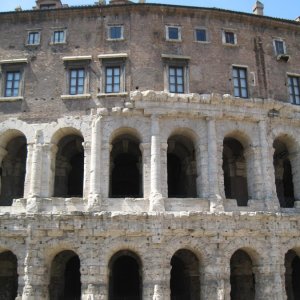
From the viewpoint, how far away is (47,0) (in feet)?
76.0

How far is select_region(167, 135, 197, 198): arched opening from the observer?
21.0m

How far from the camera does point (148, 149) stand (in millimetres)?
18844

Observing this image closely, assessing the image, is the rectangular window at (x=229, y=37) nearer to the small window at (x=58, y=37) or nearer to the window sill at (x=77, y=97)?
the window sill at (x=77, y=97)

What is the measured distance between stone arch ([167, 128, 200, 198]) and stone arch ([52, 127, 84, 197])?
14.3ft

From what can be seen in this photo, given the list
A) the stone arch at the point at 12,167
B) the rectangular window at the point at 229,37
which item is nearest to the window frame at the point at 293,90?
the rectangular window at the point at 229,37

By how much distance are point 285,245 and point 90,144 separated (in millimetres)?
8980

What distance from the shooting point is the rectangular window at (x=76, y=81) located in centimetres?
1984

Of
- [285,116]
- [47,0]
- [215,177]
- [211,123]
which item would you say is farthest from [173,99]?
[47,0]

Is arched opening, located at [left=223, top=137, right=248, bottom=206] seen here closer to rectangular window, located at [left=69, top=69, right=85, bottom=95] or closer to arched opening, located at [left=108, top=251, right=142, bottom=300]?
arched opening, located at [left=108, top=251, right=142, bottom=300]

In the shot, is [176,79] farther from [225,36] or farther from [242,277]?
[242,277]

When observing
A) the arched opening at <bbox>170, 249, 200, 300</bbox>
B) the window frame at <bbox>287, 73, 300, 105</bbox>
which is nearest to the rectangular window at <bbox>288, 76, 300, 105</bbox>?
the window frame at <bbox>287, 73, 300, 105</bbox>

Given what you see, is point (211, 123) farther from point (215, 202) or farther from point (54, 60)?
point (54, 60)

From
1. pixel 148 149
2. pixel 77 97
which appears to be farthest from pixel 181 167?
pixel 77 97

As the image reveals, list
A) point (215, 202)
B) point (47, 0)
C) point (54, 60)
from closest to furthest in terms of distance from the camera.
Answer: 1. point (215, 202)
2. point (54, 60)
3. point (47, 0)
